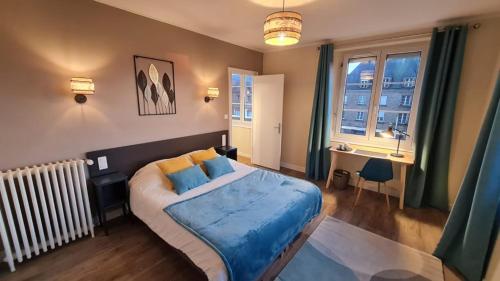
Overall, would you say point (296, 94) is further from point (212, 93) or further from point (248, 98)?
point (212, 93)

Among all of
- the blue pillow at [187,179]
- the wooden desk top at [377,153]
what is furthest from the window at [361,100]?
the blue pillow at [187,179]

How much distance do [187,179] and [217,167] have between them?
1.61 feet

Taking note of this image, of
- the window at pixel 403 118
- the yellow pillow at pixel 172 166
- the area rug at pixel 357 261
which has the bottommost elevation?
the area rug at pixel 357 261

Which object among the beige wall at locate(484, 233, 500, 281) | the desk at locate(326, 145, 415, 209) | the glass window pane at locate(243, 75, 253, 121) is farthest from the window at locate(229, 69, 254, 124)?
the beige wall at locate(484, 233, 500, 281)

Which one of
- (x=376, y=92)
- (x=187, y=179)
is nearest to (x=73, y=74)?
(x=187, y=179)

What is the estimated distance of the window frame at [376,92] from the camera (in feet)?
10.00

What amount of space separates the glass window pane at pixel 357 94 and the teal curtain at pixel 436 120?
763 millimetres

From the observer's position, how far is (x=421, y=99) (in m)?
2.87

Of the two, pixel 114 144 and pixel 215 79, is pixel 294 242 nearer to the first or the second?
pixel 114 144

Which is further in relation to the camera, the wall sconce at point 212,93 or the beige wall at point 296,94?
the beige wall at point 296,94

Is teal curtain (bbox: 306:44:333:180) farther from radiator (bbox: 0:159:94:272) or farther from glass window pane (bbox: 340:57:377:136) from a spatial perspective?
radiator (bbox: 0:159:94:272)

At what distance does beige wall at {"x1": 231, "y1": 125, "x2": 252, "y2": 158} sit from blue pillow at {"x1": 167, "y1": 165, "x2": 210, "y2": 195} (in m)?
2.70

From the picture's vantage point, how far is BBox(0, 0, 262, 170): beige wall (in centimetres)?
183

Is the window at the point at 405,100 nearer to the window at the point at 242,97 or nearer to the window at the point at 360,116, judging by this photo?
the window at the point at 360,116
